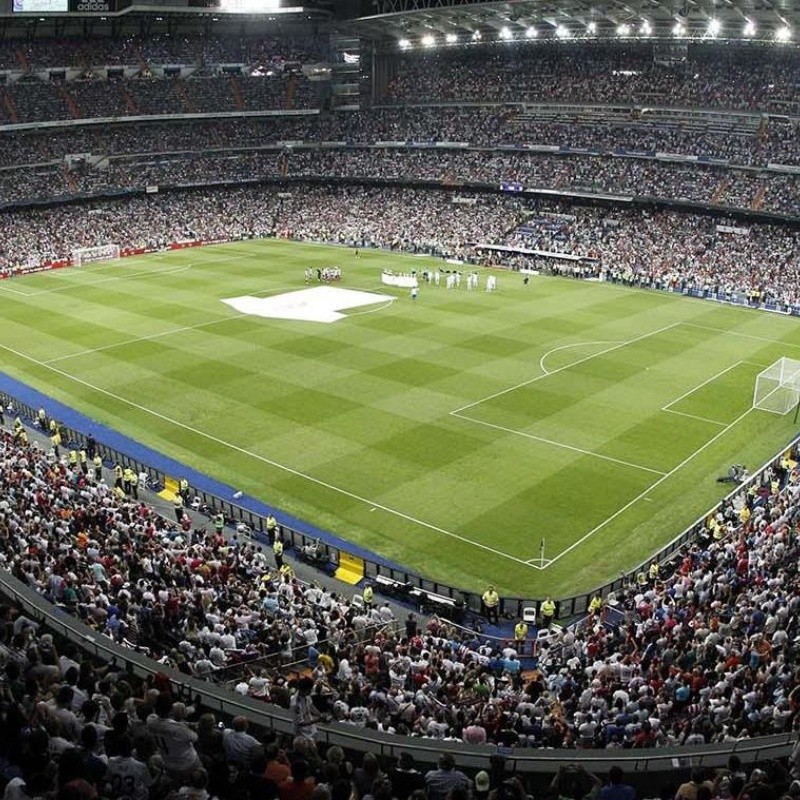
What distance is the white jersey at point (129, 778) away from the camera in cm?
761

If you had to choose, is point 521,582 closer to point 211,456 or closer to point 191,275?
point 211,456

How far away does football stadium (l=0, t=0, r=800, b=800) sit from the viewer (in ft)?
34.0

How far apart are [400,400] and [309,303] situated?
777 inches

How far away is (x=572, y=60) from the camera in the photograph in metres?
83.8

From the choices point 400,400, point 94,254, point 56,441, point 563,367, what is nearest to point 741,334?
point 563,367

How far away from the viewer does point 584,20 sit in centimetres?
7250

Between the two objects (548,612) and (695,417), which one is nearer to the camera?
(548,612)

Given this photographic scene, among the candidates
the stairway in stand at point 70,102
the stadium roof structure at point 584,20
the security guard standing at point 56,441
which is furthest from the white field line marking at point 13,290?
the stadium roof structure at point 584,20

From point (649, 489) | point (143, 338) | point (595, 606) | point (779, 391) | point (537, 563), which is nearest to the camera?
point (595, 606)

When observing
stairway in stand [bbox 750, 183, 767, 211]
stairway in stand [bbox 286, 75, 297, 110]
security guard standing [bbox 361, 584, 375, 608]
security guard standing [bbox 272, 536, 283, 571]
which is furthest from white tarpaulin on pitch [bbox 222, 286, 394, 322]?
stairway in stand [bbox 286, 75, 297, 110]

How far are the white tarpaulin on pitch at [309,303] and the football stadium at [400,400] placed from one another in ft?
2.19

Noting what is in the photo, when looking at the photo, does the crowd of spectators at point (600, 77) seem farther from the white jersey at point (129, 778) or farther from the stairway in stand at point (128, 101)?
the white jersey at point (129, 778)

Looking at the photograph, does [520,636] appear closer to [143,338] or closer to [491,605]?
[491,605]

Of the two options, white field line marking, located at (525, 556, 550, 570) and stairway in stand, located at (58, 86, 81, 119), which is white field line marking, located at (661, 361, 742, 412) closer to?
white field line marking, located at (525, 556, 550, 570)
